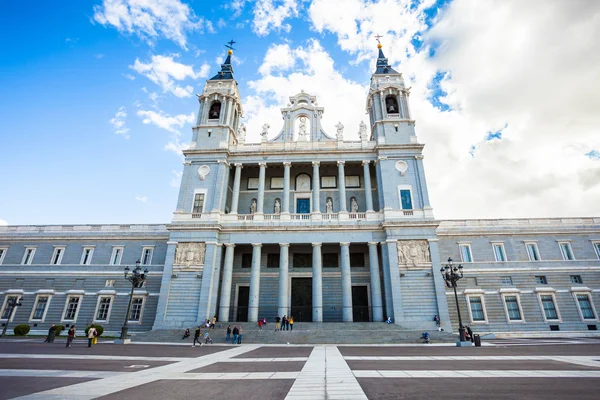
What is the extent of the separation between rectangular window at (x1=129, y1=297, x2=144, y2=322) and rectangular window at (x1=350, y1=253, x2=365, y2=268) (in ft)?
Answer: 69.5

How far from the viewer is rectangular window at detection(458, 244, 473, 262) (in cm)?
3023

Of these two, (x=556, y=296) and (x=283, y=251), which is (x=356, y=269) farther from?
(x=556, y=296)

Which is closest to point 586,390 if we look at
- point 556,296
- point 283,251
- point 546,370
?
point 546,370

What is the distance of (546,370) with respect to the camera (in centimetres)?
979

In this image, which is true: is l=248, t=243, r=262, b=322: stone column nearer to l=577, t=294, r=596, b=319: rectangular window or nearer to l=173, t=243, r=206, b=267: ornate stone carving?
l=173, t=243, r=206, b=267: ornate stone carving

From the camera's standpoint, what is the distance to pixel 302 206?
33.1m

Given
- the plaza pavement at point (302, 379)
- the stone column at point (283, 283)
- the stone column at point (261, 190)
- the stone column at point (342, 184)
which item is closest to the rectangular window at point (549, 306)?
the plaza pavement at point (302, 379)

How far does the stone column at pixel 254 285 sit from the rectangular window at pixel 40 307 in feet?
70.7

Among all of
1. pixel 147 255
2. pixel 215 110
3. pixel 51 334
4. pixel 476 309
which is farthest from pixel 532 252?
pixel 51 334

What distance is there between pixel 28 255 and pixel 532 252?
52.8m

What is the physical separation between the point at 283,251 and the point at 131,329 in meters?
16.3

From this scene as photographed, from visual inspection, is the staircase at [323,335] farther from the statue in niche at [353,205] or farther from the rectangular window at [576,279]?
the rectangular window at [576,279]

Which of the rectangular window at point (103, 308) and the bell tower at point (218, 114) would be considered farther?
the bell tower at point (218, 114)

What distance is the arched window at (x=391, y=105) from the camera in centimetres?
3425
